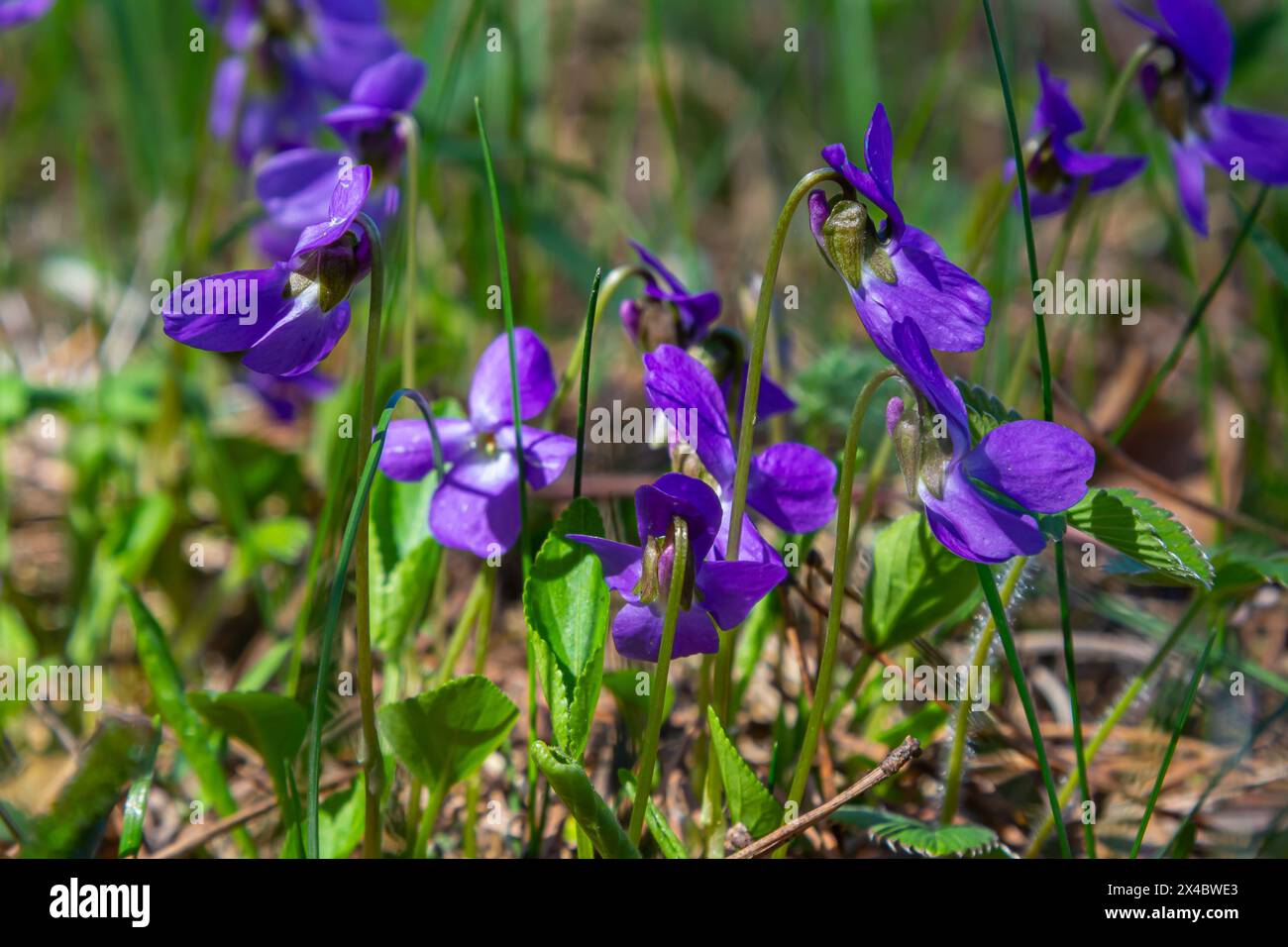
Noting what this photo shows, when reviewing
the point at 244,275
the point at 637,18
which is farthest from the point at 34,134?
the point at 244,275

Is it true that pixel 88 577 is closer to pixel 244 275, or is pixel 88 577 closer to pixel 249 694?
pixel 249 694

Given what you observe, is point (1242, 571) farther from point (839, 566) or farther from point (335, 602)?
point (335, 602)

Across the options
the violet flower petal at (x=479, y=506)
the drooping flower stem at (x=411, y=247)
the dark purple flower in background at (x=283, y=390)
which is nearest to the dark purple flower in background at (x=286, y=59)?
the dark purple flower in background at (x=283, y=390)

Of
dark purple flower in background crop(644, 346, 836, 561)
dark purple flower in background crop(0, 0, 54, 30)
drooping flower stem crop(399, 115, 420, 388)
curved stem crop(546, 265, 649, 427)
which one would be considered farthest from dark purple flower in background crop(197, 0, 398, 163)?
dark purple flower in background crop(644, 346, 836, 561)

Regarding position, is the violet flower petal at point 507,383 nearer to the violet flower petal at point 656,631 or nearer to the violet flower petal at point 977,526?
the violet flower petal at point 656,631

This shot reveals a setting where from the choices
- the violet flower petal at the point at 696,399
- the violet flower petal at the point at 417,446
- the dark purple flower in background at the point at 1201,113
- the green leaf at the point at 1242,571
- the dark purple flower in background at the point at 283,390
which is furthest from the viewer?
the dark purple flower in background at the point at 283,390

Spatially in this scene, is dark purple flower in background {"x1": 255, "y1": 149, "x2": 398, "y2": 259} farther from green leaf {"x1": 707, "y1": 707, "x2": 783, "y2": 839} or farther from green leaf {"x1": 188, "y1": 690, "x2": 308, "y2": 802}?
green leaf {"x1": 707, "y1": 707, "x2": 783, "y2": 839}
